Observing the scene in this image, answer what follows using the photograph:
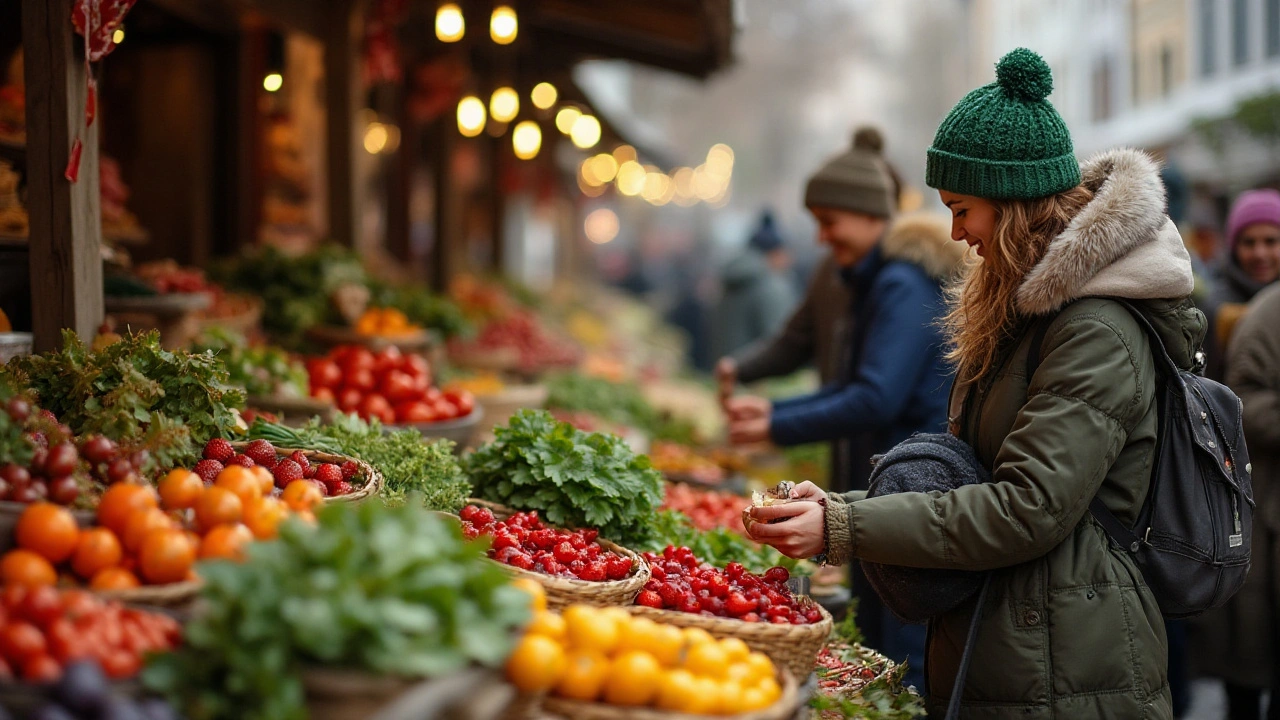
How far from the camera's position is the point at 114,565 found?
92.8 inches

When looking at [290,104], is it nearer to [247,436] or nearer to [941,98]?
[247,436]

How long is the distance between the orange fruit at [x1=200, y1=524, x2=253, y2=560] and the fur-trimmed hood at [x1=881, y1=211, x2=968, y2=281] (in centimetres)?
322

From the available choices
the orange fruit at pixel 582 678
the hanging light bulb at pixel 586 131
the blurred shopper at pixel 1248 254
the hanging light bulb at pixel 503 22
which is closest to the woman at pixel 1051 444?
the orange fruit at pixel 582 678

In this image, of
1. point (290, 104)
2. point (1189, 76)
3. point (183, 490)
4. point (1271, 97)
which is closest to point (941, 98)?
point (1189, 76)

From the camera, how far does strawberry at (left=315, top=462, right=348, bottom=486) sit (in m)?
3.13

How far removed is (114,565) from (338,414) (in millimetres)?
1876

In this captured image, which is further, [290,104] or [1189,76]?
[1189,76]

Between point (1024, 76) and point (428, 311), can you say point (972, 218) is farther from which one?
point (428, 311)

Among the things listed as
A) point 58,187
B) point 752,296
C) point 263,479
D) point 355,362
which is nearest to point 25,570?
point 263,479

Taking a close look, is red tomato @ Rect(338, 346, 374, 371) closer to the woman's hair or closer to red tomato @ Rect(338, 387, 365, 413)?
red tomato @ Rect(338, 387, 365, 413)

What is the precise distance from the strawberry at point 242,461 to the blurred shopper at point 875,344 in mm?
2403

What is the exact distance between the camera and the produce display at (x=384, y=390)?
4.85 m

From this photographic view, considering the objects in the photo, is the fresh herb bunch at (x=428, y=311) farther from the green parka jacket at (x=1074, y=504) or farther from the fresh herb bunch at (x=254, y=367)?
the green parka jacket at (x=1074, y=504)

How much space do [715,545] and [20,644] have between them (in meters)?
2.50
